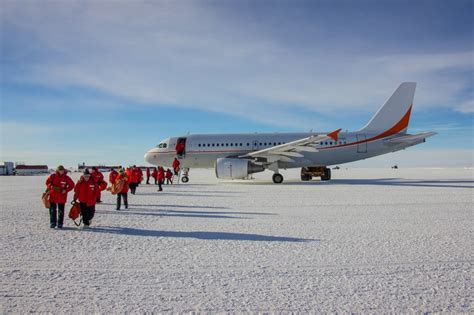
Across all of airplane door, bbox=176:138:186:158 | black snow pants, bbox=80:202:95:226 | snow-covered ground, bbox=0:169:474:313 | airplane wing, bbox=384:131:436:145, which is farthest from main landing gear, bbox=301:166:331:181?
black snow pants, bbox=80:202:95:226

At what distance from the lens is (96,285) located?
12.8 feet

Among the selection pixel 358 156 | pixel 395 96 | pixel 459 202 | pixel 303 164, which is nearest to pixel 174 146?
pixel 303 164

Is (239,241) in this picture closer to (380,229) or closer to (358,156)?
(380,229)

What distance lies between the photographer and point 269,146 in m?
23.0

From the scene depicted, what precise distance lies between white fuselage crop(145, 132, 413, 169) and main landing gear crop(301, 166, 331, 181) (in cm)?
136

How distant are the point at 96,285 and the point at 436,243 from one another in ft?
17.5

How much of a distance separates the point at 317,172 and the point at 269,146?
460cm

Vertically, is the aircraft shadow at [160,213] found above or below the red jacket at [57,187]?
below

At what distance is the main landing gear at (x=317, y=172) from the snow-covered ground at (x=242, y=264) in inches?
643

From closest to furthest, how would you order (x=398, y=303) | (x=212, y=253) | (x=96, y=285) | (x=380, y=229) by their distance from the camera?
(x=398, y=303), (x=96, y=285), (x=212, y=253), (x=380, y=229)

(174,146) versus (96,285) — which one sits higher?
(174,146)

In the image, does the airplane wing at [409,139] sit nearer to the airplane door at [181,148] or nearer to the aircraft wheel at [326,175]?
the aircraft wheel at [326,175]

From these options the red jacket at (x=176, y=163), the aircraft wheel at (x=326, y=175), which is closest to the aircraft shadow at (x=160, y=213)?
the red jacket at (x=176, y=163)

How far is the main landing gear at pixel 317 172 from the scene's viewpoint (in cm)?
2470
